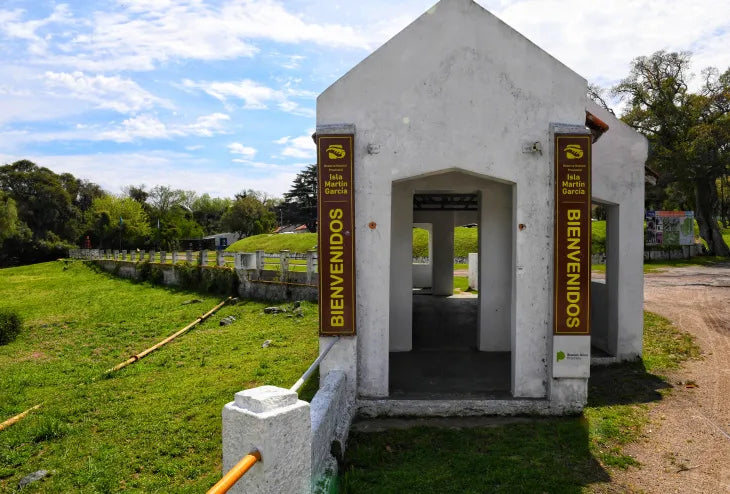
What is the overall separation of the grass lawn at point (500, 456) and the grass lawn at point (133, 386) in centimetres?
211

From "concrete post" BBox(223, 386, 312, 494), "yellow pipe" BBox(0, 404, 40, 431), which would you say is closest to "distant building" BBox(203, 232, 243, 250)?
"yellow pipe" BBox(0, 404, 40, 431)

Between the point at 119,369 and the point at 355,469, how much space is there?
817 centimetres

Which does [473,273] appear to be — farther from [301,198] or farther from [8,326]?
[301,198]

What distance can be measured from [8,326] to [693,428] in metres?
17.8

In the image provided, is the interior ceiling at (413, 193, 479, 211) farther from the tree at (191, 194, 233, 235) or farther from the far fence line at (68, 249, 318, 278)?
the tree at (191, 194, 233, 235)

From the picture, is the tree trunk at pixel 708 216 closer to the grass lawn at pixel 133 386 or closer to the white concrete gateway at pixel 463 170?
the grass lawn at pixel 133 386

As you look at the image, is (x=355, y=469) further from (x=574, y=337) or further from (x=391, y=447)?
(x=574, y=337)

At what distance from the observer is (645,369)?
9547mm

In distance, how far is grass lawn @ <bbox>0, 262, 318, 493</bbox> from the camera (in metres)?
6.66

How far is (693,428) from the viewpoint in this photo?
6.86 metres

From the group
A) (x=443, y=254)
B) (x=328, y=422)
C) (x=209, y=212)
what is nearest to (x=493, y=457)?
(x=328, y=422)

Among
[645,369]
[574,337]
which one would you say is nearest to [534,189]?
[574,337]

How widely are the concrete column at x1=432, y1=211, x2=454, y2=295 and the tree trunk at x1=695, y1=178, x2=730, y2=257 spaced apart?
2007cm

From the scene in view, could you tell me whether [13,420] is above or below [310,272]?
below
